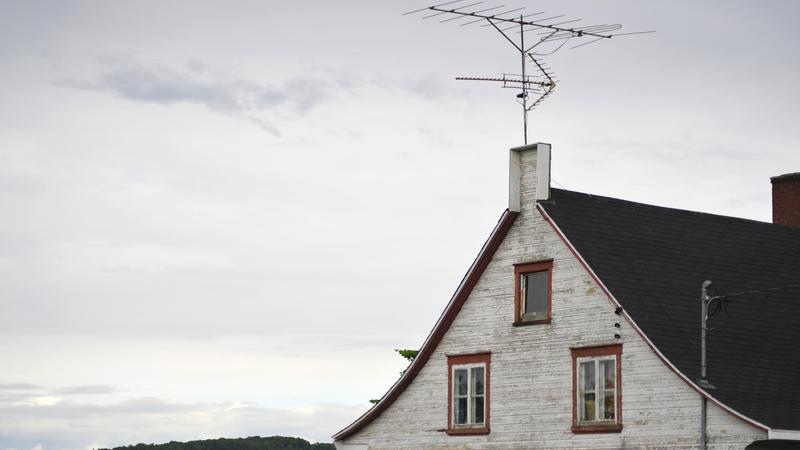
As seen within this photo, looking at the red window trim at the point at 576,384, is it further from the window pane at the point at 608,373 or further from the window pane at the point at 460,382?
the window pane at the point at 460,382

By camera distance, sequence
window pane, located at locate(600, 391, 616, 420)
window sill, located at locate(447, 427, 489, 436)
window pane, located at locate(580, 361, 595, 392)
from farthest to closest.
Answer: window sill, located at locate(447, 427, 489, 436)
window pane, located at locate(580, 361, 595, 392)
window pane, located at locate(600, 391, 616, 420)

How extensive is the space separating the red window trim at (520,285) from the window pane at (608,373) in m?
1.95

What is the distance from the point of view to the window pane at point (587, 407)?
3170cm

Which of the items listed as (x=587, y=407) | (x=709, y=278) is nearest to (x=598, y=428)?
(x=587, y=407)

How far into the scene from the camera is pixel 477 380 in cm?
3472

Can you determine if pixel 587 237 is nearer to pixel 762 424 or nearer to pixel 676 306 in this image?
pixel 676 306

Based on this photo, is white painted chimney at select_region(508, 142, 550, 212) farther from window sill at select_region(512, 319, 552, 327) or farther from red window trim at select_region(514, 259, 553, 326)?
window sill at select_region(512, 319, 552, 327)

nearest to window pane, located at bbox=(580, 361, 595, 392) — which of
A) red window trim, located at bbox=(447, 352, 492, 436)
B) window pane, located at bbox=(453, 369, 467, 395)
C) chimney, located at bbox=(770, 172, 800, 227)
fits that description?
red window trim, located at bbox=(447, 352, 492, 436)

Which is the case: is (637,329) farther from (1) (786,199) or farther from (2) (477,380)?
(1) (786,199)

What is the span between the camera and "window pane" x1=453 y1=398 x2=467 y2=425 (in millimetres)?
34969

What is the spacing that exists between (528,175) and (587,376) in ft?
17.3

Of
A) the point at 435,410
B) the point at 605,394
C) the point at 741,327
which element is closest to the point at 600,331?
the point at 605,394

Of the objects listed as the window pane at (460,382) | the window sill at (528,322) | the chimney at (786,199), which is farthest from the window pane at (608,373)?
the chimney at (786,199)

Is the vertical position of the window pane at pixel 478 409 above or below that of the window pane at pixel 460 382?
below
